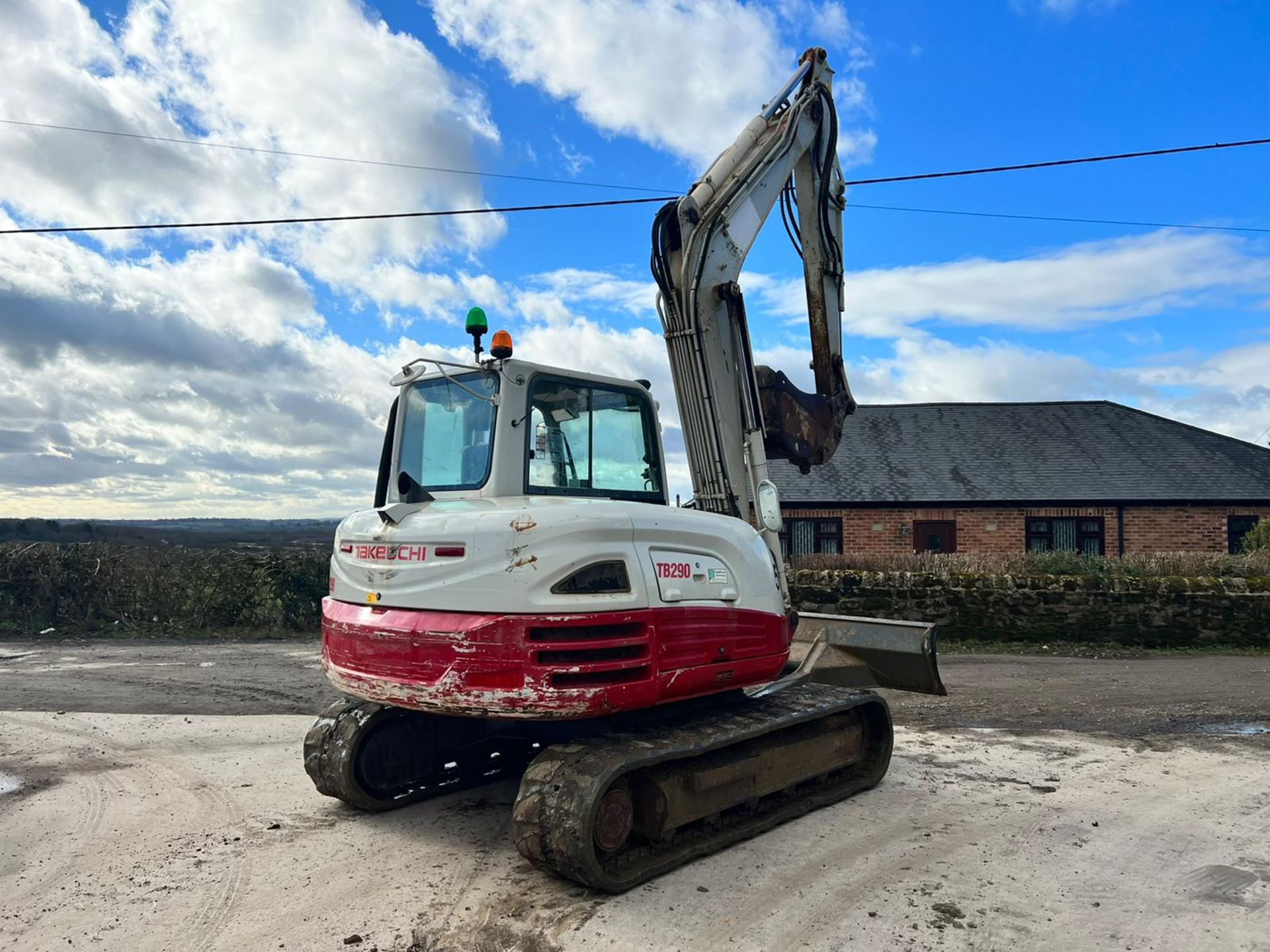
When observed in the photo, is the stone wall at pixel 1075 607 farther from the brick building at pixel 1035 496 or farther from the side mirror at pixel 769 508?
the side mirror at pixel 769 508

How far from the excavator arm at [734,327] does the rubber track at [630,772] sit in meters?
1.31

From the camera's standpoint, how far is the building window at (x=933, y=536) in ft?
72.2

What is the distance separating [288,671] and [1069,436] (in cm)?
2116

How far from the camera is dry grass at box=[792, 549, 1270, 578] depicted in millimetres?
15523

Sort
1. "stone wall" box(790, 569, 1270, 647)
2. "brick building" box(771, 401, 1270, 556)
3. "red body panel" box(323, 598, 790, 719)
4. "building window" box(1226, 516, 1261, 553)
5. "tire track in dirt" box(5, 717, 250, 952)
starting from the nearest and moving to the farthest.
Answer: "tire track in dirt" box(5, 717, 250, 952)
"red body panel" box(323, 598, 790, 719)
"stone wall" box(790, 569, 1270, 647)
"building window" box(1226, 516, 1261, 553)
"brick building" box(771, 401, 1270, 556)

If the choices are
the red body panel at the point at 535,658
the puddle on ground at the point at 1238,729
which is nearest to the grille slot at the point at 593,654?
the red body panel at the point at 535,658

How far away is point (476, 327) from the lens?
18.5ft

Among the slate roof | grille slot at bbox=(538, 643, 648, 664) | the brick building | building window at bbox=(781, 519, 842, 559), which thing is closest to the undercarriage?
grille slot at bbox=(538, 643, 648, 664)

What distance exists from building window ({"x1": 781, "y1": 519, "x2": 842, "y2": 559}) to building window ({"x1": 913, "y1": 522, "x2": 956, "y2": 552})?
5.92ft

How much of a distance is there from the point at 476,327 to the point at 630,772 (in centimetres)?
273

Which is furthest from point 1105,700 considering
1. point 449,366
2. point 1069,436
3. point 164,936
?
A: point 1069,436

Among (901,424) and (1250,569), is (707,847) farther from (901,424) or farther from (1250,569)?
(901,424)

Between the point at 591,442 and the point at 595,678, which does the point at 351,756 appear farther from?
the point at 591,442

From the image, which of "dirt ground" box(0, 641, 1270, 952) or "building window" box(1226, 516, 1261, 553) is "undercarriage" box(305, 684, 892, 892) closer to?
"dirt ground" box(0, 641, 1270, 952)
